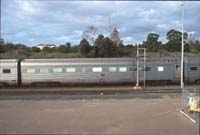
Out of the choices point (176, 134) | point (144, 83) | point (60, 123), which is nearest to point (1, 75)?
point (144, 83)

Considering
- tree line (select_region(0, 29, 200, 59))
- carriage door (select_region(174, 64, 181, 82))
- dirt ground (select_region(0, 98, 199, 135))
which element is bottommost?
dirt ground (select_region(0, 98, 199, 135))

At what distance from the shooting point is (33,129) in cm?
1193

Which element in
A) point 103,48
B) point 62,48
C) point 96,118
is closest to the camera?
point 96,118

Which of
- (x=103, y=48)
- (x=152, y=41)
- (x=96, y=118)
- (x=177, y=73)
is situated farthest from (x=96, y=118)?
(x=152, y=41)

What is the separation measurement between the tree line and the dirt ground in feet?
94.1

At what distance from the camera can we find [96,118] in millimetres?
14195

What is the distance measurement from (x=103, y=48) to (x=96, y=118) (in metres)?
38.2

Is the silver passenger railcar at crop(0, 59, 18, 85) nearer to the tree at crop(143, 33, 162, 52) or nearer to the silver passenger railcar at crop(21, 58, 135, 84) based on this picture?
the silver passenger railcar at crop(21, 58, 135, 84)

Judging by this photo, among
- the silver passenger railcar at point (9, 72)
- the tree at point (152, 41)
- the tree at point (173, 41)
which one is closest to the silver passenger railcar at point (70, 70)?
the silver passenger railcar at point (9, 72)

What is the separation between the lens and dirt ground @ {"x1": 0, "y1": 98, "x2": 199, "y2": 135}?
1174 centimetres

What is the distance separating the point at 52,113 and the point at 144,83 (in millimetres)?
18853

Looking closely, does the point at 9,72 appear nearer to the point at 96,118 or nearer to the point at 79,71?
the point at 79,71

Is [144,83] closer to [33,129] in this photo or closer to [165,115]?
[165,115]

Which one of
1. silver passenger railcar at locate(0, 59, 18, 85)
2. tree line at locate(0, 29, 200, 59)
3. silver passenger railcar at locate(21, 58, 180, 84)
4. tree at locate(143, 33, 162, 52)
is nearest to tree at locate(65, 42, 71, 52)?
tree line at locate(0, 29, 200, 59)
